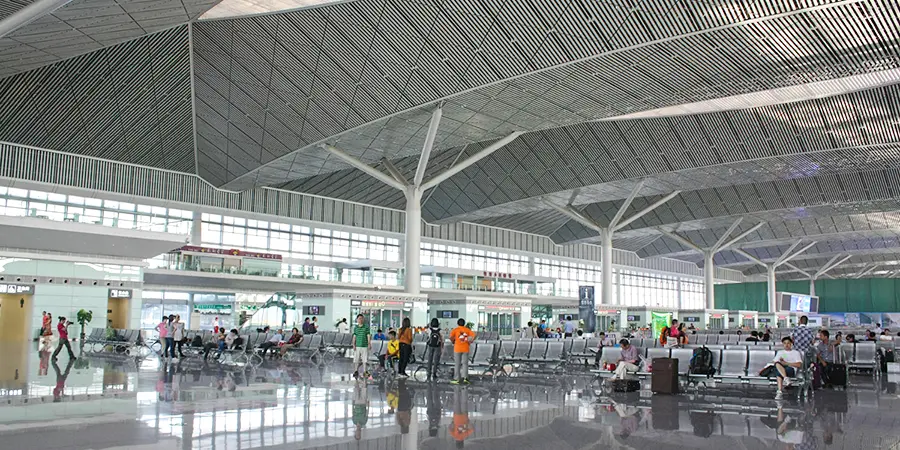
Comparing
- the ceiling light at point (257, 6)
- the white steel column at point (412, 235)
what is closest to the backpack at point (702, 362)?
the ceiling light at point (257, 6)

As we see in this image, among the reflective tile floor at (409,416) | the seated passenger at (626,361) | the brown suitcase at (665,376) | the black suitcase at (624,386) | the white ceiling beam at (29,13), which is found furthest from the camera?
the white ceiling beam at (29,13)

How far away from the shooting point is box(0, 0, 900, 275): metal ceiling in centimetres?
1806

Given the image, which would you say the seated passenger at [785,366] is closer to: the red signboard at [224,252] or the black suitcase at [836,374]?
the black suitcase at [836,374]

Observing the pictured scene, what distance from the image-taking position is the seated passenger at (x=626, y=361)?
12.9 metres

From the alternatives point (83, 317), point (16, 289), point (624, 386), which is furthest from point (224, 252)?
point (624, 386)

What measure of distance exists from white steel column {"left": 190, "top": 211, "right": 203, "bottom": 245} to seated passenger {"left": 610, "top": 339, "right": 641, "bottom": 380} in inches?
1309

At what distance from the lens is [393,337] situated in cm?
1611

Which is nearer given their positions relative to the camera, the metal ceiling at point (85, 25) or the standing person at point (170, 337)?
the metal ceiling at point (85, 25)

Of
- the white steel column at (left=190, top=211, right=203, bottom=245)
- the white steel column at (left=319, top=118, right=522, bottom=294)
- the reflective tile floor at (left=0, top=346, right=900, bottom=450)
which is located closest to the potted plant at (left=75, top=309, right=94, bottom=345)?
the white steel column at (left=319, top=118, right=522, bottom=294)

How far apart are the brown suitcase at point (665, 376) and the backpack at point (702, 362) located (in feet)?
1.85

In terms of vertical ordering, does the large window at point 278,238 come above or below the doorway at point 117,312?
above

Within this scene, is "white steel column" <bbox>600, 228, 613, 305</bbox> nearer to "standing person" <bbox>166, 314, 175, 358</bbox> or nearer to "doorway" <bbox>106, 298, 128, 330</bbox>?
"doorway" <bbox>106, 298, 128, 330</bbox>

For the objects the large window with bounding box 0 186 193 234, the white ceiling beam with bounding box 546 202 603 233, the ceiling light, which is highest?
the ceiling light

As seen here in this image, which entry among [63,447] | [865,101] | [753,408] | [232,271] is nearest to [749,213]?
[865,101]
